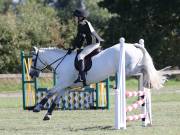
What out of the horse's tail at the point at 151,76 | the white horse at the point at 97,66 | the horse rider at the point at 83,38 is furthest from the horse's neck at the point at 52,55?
the horse's tail at the point at 151,76

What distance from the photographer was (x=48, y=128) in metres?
14.6

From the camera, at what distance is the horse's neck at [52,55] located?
1639cm

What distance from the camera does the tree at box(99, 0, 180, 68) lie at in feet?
146

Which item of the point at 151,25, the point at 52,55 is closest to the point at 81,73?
the point at 52,55

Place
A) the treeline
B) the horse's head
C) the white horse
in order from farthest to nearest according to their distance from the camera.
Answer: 1. the treeline
2. the horse's head
3. the white horse

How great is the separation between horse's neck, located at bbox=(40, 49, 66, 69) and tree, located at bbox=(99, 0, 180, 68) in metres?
28.0

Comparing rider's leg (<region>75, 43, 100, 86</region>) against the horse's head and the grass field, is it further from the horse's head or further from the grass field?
the horse's head

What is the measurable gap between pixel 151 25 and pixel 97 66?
30909 mm

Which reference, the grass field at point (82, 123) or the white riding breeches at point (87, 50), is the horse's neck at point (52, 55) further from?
the grass field at point (82, 123)

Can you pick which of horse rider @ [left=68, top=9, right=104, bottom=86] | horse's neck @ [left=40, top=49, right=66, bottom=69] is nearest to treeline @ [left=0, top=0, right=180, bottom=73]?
horse's neck @ [left=40, top=49, right=66, bottom=69]

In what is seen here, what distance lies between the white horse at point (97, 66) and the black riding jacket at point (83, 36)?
0.39 m

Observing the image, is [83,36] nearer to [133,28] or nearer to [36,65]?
[36,65]

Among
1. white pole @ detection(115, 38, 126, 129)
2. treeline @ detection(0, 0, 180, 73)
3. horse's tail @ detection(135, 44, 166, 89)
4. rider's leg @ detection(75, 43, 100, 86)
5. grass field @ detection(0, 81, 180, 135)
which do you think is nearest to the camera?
grass field @ detection(0, 81, 180, 135)

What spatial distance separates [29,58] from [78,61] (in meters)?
5.70
